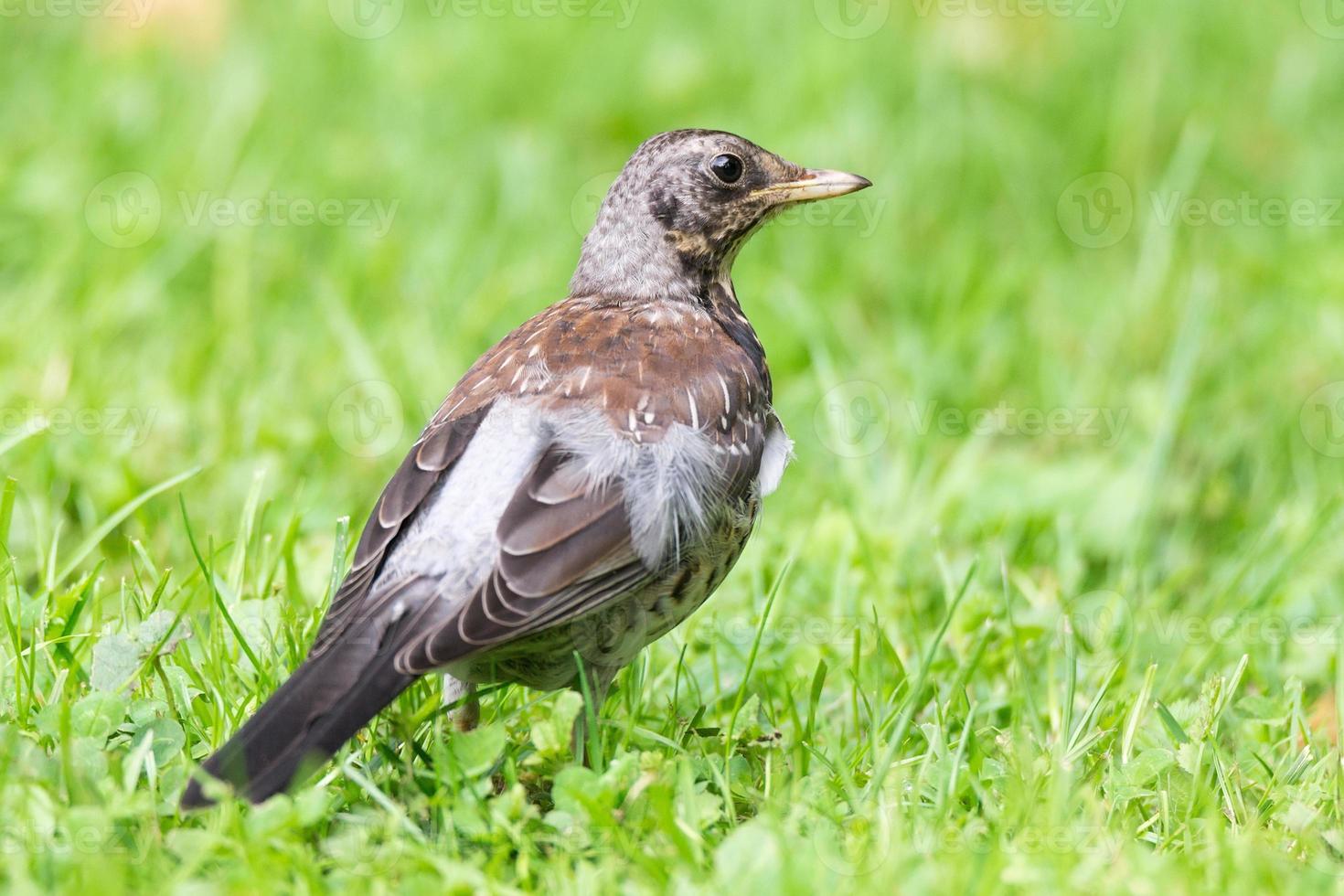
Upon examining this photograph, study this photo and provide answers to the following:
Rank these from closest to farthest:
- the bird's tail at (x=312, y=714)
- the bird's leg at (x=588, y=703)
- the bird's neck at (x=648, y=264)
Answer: the bird's tail at (x=312, y=714) → the bird's leg at (x=588, y=703) → the bird's neck at (x=648, y=264)

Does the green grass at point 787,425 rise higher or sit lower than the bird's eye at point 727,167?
lower

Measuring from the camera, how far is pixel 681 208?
4867 mm

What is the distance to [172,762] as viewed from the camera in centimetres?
363

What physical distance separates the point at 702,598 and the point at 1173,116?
19.2ft

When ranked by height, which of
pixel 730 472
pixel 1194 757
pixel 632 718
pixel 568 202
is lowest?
pixel 1194 757

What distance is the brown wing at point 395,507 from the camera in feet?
12.1

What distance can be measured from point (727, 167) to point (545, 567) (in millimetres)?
1736

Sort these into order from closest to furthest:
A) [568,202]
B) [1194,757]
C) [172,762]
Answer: [172,762] → [1194,757] → [568,202]

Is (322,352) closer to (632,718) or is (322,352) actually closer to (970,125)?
(632,718)

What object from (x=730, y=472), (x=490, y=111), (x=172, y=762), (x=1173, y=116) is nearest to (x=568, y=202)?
(x=490, y=111)

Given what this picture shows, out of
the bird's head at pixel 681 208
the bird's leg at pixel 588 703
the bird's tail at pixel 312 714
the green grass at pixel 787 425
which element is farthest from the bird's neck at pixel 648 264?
the bird's tail at pixel 312 714

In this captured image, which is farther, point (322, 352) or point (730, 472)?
point (322, 352)

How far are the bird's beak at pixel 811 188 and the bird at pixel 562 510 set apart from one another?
245 millimetres

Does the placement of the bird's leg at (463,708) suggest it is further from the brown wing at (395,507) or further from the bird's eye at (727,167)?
the bird's eye at (727,167)
